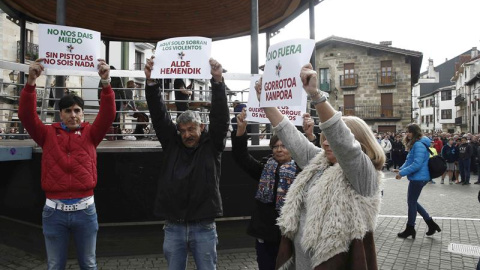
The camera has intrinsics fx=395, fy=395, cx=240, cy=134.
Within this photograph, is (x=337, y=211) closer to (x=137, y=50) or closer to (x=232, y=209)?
(x=232, y=209)

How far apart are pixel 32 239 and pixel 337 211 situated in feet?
17.4

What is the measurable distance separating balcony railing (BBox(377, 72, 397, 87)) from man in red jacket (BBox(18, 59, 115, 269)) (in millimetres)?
42179

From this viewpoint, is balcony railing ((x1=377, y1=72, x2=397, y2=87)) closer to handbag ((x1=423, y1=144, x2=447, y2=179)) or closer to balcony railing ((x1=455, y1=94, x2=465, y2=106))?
balcony railing ((x1=455, y1=94, x2=465, y2=106))

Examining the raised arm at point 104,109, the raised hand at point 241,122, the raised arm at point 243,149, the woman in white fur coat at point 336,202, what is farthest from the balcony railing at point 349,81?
the woman in white fur coat at point 336,202

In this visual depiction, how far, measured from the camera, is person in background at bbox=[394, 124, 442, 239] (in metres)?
7.25

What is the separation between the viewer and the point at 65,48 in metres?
4.92

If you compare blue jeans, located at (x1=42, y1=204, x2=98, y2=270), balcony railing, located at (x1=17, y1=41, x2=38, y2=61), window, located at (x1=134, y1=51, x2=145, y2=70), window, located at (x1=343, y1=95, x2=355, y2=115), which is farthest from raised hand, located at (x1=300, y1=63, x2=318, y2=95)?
window, located at (x1=343, y1=95, x2=355, y2=115)

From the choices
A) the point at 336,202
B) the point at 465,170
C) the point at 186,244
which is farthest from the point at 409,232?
the point at 465,170

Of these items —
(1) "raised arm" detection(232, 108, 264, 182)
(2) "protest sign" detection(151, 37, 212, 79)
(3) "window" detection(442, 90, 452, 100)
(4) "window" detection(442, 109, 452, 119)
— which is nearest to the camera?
(1) "raised arm" detection(232, 108, 264, 182)

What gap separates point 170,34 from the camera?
39.0ft

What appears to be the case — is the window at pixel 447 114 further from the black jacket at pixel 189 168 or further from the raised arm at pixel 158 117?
the raised arm at pixel 158 117

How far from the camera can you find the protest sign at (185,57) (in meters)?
4.83

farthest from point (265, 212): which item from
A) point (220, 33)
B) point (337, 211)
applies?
point (220, 33)

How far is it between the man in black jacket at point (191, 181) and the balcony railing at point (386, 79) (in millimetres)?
41851
